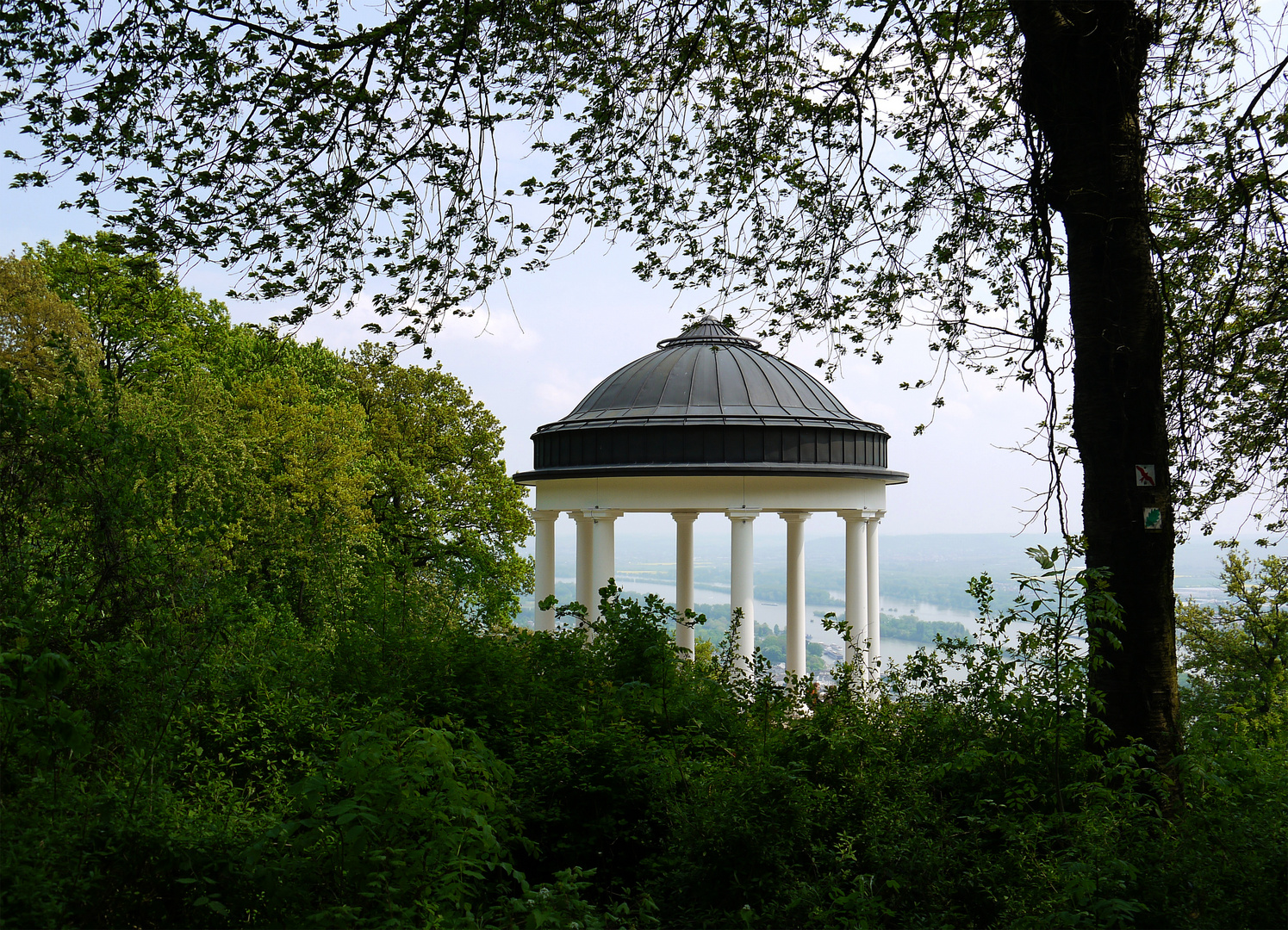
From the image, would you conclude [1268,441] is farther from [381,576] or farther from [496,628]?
[381,576]

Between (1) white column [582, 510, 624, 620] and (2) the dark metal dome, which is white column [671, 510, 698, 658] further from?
(2) the dark metal dome

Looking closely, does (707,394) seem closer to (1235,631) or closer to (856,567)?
(856,567)

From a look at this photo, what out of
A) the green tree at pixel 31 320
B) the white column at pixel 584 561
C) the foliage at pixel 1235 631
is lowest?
the foliage at pixel 1235 631

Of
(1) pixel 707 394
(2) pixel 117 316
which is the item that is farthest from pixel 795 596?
(2) pixel 117 316

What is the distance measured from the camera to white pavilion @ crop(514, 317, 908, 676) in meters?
17.3

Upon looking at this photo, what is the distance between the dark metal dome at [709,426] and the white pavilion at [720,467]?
0.03 meters

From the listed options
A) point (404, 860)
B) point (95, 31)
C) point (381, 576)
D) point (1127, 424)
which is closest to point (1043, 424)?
point (1127, 424)

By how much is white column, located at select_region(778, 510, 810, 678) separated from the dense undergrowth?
903 centimetres

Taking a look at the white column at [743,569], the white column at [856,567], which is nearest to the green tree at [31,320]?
the white column at [743,569]

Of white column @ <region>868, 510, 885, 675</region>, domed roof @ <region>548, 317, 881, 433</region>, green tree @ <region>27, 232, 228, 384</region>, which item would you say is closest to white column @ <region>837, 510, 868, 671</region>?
white column @ <region>868, 510, 885, 675</region>

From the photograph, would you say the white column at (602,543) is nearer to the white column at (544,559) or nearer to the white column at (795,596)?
the white column at (544,559)

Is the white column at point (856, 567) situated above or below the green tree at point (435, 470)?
below

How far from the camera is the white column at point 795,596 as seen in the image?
1941cm

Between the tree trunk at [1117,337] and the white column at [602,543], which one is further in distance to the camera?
the white column at [602,543]
